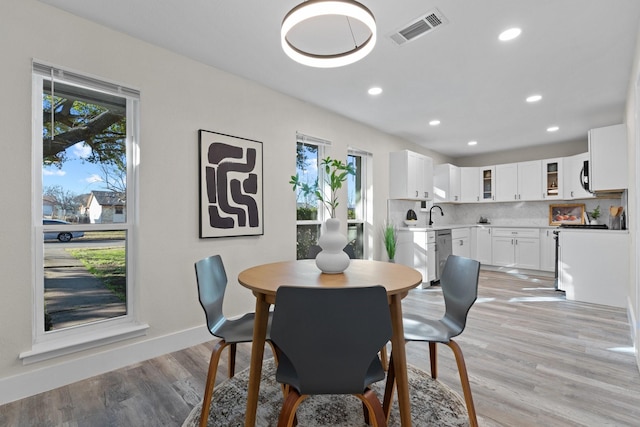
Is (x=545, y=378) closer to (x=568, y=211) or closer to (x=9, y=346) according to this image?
(x=9, y=346)

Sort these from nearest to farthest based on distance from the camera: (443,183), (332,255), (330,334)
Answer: (330,334), (332,255), (443,183)

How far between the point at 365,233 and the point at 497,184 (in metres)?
3.58

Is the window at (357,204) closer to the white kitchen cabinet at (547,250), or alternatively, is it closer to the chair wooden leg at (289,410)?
the chair wooden leg at (289,410)

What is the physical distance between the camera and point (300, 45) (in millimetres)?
2559

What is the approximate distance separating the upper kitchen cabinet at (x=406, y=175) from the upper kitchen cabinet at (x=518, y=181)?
2133 mm

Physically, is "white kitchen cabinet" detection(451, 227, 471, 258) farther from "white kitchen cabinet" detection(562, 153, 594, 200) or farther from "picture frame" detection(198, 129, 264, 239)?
"picture frame" detection(198, 129, 264, 239)

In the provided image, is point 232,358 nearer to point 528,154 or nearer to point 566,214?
point 566,214

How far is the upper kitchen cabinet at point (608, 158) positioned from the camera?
3.85m

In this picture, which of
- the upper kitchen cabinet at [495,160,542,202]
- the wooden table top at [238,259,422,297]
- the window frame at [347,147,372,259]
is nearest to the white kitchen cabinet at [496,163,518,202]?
the upper kitchen cabinet at [495,160,542,202]

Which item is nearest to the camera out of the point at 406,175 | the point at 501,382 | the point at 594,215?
the point at 501,382

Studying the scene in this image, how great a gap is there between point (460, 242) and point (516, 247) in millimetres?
1125

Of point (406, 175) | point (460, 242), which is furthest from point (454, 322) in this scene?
point (460, 242)

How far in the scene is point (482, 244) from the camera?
656 cm

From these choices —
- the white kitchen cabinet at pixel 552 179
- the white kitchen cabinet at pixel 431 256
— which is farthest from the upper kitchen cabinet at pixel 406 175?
the white kitchen cabinet at pixel 552 179
